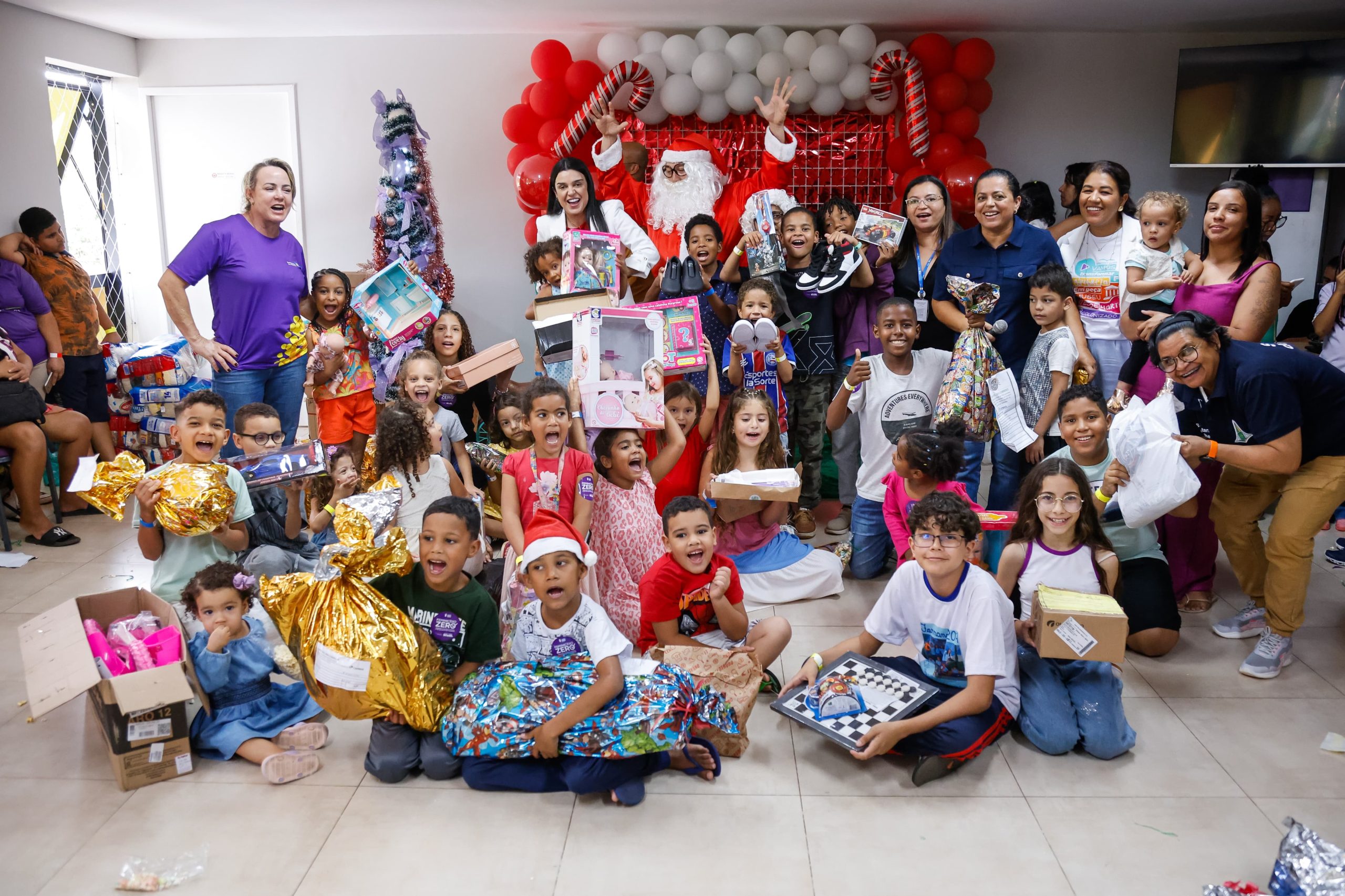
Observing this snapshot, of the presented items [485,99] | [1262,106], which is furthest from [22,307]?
[1262,106]

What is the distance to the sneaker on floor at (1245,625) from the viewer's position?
375 centimetres

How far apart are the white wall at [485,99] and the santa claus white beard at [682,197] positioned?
5.23ft

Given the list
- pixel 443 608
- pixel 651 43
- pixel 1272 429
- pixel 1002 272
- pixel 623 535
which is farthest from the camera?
pixel 651 43

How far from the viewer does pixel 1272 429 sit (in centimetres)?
327

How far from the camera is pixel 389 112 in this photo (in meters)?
5.82

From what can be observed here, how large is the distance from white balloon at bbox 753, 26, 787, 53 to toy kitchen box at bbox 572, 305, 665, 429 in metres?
2.87

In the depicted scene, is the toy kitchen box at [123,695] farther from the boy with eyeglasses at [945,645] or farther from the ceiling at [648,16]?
the ceiling at [648,16]

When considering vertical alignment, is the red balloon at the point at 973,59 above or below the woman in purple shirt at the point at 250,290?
above

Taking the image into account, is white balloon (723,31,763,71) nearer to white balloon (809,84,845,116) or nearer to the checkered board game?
white balloon (809,84,845,116)

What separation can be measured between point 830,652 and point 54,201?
551 cm

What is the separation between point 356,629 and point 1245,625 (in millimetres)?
3131

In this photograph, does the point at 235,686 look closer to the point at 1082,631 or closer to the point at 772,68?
the point at 1082,631

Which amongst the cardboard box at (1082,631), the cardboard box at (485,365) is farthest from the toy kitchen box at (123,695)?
the cardboard box at (1082,631)

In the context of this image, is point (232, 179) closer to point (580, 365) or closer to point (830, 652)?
point (580, 365)
